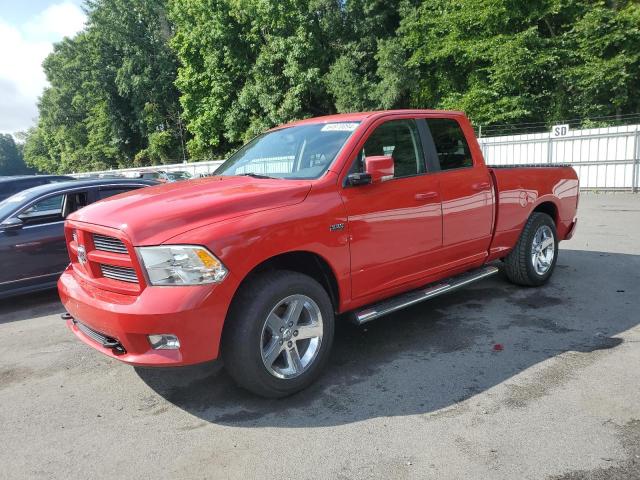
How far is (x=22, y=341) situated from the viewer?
502cm

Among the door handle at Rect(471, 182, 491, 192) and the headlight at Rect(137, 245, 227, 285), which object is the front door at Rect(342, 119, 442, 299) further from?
the headlight at Rect(137, 245, 227, 285)

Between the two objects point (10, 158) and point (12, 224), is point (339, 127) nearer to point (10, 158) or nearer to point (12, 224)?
point (12, 224)

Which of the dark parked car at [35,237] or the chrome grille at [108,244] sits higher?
the chrome grille at [108,244]

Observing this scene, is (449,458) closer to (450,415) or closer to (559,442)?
(450,415)

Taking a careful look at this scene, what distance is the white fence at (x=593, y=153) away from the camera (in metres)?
16.5

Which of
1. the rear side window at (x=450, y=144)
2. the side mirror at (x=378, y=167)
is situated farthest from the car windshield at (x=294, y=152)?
the rear side window at (x=450, y=144)

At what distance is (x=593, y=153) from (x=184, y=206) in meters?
18.2

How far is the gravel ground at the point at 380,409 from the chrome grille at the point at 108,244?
115 centimetres

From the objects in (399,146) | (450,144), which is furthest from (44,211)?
(450,144)

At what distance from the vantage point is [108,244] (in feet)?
10.6

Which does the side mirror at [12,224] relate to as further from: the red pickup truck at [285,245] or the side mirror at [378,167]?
the side mirror at [378,167]

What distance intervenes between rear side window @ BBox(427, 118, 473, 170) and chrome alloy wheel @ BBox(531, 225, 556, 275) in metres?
1.52

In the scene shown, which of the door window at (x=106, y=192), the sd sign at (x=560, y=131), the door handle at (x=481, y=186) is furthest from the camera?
the sd sign at (x=560, y=131)

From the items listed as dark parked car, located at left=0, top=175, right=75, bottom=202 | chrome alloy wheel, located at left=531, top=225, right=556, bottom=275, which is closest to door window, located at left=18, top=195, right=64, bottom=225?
dark parked car, located at left=0, top=175, right=75, bottom=202
